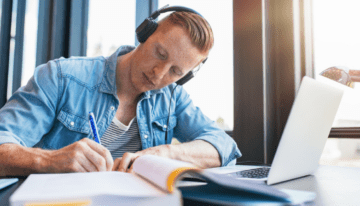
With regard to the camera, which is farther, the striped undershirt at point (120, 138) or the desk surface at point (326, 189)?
the striped undershirt at point (120, 138)

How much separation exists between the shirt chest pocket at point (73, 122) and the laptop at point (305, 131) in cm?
61

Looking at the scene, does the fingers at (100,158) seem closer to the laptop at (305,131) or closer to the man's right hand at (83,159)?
the man's right hand at (83,159)

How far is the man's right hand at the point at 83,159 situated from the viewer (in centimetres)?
60

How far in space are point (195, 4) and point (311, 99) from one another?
1.18 m

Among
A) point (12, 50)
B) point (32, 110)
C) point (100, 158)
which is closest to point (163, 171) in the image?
point (100, 158)

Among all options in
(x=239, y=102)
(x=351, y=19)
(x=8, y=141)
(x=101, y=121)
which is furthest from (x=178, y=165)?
(x=351, y=19)

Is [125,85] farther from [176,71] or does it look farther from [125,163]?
[125,163]

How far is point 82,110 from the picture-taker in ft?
3.26

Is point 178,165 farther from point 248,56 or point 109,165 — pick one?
point 248,56

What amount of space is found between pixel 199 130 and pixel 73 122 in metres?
0.48

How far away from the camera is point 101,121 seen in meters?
1.01

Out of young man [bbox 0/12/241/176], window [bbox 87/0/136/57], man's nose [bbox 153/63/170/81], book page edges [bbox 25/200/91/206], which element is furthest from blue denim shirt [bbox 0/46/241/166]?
window [bbox 87/0/136/57]

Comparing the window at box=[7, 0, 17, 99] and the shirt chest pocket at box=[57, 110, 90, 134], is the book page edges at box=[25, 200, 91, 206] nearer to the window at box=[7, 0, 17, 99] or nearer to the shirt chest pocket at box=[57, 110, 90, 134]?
the shirt chest pocket at box=[57, 110, 90, 134]

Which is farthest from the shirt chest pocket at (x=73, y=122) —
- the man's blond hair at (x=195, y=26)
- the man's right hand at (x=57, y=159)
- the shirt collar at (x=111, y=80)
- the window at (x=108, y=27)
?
the window at (x=108, y=27)
